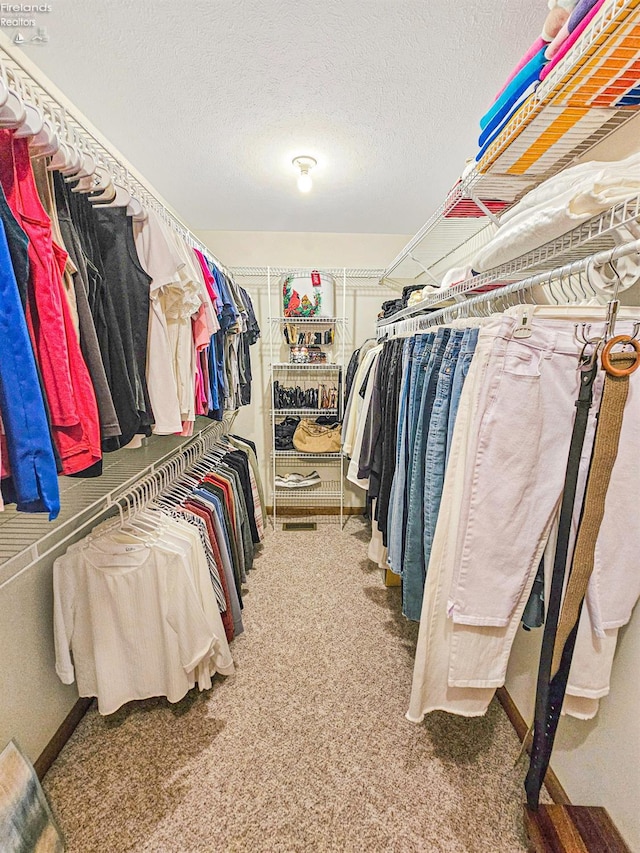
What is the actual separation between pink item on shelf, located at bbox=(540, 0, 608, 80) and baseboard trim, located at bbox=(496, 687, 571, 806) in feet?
6.45

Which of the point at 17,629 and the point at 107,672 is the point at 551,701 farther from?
the point at 17,629

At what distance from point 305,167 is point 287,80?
0.65 meters

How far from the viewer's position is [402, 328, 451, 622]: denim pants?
4.22ft

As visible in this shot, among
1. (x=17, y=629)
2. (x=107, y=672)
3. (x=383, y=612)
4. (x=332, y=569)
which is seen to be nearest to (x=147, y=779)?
(x=107, y=672)

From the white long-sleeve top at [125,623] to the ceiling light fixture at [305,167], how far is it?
6.64ft

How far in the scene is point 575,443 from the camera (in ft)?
2.76

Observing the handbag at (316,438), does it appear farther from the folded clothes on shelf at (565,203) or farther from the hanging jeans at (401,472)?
the folded clothes on shelf at (565,203)

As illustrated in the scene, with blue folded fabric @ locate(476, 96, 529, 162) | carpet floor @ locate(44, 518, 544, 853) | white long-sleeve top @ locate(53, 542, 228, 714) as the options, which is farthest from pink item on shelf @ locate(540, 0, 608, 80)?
carpet floor @ locate(44, 518, 544, 853)

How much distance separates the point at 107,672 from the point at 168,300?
1262 millimetres

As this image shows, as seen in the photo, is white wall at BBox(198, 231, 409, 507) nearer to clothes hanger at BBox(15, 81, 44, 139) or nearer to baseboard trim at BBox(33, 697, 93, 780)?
baseboard trim at BBox(33, 697, 93, 780)

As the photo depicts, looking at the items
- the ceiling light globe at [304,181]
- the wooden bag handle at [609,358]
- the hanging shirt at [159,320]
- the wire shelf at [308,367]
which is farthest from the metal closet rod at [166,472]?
the ceiling light globe at [304,181]

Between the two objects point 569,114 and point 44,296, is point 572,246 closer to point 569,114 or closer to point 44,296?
point 569,114

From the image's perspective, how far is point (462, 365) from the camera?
109 centimetres

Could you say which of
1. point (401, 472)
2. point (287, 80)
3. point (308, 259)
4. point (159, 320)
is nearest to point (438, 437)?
point (401, 472)
